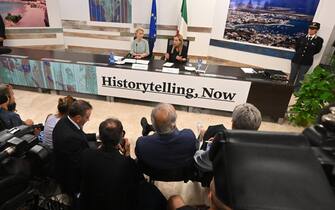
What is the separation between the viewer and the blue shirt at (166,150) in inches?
66.9

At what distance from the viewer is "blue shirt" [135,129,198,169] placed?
5.58ft

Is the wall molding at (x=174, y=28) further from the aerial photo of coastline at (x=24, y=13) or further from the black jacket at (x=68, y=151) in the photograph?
the black jacket at (x=68, y=151)

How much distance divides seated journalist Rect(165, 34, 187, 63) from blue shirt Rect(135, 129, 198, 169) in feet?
8.52

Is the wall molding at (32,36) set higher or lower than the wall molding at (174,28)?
lower

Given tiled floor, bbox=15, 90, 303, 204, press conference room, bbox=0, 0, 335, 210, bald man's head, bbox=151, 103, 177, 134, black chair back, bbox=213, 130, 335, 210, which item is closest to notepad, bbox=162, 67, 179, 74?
press conference room, bbox=0, 0, 335, 210

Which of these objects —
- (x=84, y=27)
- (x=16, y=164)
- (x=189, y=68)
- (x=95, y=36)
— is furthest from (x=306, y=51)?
(x=84, y=27)

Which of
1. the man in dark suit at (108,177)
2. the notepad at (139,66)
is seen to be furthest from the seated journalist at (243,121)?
the notepad at (139,66)

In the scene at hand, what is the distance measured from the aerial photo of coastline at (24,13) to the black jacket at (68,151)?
205 inches

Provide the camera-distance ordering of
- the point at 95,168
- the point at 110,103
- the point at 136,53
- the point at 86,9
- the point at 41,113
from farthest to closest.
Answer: the point at 86,9 < the point at 136,53 < the point at 110,103 < the point at 41,113 < the point at 95,168

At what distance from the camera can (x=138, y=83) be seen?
147 inches

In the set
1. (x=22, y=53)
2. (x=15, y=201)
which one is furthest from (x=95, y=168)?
(x=22, y=53)

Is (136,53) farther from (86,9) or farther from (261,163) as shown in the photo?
(261,163)

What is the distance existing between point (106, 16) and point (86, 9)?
58cm

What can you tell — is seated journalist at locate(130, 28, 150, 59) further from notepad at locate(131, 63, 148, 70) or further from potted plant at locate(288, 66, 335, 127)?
potted plant at locate(288, 66, 335, 127)
